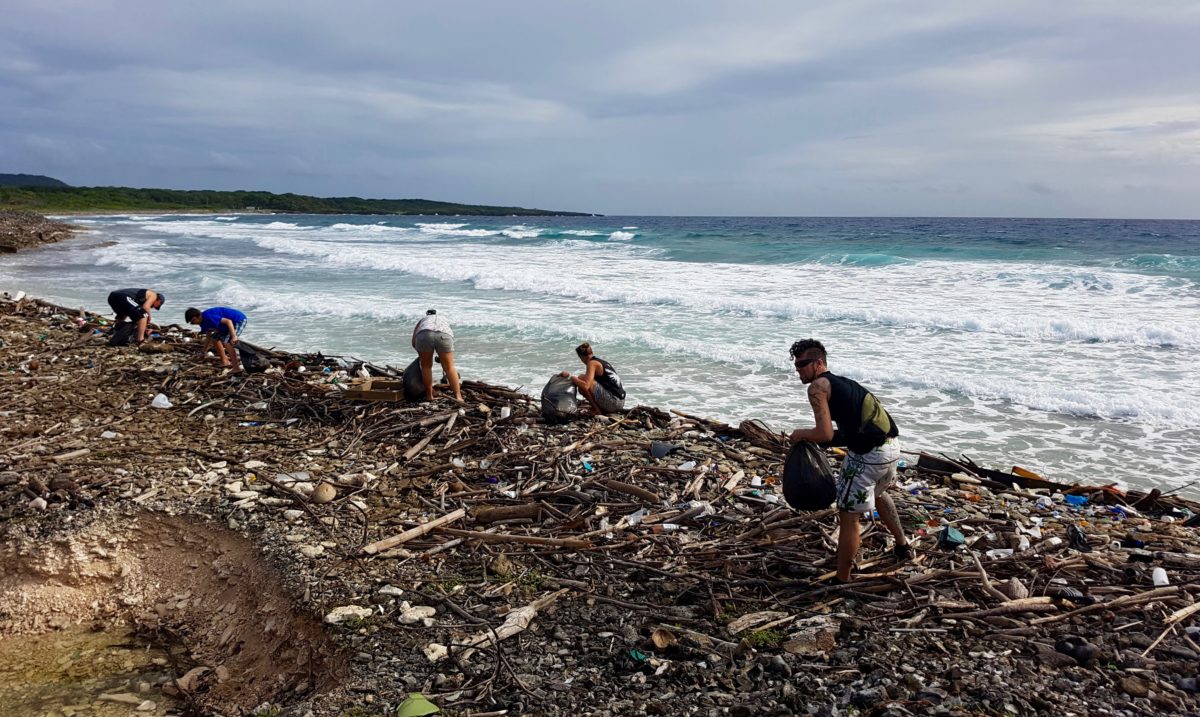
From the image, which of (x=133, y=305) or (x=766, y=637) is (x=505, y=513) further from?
(x=133, y=305)

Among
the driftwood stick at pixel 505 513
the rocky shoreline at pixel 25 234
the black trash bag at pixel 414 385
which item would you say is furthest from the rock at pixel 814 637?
the rocky shoreline at pixel 25 234

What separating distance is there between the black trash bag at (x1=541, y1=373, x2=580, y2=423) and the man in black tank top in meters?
3.62

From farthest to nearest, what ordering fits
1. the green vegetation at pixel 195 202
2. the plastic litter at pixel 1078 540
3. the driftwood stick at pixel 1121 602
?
the green vegetation at pixel 195 202 < the plastic litter at pixel 1078 540 < the driftwood stick at pixel 1121 602

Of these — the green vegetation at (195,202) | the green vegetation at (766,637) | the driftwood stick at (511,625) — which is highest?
the green vegetation at (195,202)

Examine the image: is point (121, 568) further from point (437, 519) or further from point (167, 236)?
point (167, 236)

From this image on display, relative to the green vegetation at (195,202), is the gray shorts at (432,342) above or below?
below

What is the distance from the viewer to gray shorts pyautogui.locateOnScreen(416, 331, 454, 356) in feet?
26.6

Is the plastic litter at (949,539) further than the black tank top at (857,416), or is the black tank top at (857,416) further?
the plastic litter at (949,539)

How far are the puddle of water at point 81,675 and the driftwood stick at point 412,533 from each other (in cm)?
127

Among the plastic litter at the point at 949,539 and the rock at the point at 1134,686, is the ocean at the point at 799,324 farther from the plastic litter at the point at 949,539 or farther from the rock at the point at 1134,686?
the rock at the point at 1134,686

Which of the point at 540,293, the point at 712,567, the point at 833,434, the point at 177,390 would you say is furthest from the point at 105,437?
the point at 540,293

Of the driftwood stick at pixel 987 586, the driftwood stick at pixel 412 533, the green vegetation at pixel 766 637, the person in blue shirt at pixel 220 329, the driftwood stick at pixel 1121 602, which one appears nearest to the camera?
the green vegetation at pixel 766 637

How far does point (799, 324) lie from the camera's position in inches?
618

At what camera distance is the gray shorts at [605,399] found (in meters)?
7.91
